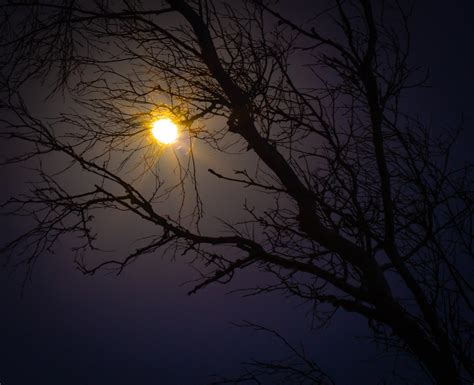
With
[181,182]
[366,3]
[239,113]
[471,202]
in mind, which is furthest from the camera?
[181,182]

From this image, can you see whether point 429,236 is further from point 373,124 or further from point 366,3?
point 366,3

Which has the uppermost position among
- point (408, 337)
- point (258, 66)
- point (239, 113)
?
point (258, 66)

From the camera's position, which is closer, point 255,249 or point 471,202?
point 255,249

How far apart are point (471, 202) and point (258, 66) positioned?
6.77 ft

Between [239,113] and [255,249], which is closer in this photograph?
[255,249]

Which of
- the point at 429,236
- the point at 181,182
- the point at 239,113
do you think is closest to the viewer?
the point at 429,236

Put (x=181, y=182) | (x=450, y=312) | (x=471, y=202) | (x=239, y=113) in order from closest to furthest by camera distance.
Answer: (x=450, y=312) < (x=471, y=202) < (x=239, y=113) < (x=181, y=182)

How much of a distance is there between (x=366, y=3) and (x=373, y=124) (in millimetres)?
737

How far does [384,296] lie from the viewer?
2.26 m

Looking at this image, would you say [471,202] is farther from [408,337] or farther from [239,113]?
[239,113]

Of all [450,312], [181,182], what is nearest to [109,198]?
[181,182]

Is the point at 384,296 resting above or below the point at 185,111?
below

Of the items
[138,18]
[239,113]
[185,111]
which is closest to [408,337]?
[239,113]

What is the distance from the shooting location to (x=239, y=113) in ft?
9.14
